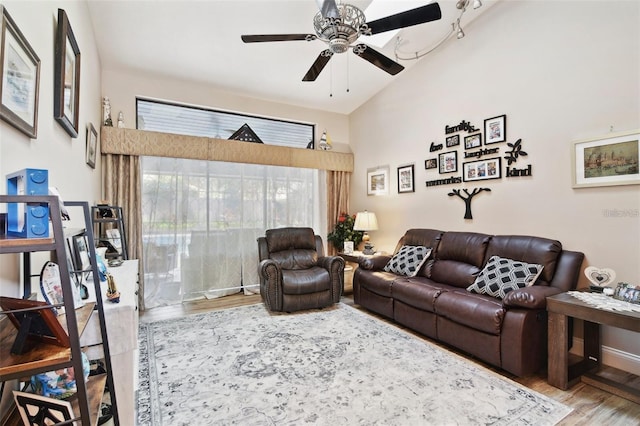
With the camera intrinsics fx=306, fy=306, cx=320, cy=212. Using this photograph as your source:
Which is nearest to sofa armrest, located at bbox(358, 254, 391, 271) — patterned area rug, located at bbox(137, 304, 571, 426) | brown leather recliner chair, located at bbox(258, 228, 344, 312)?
brown leather recliner chair, located at bbox(258, 228, 344, 312)

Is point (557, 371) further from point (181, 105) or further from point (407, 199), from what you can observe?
point (181, 105)

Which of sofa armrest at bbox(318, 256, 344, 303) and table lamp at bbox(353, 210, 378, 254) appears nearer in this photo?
sofa armrest at bbox(318, 256, 344, 303)

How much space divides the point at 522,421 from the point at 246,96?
481 centimetres

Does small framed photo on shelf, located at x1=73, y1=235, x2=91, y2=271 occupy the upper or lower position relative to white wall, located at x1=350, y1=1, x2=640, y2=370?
lower

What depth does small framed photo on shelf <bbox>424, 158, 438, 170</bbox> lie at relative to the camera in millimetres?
3990

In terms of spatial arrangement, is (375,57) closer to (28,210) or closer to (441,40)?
(441,40)

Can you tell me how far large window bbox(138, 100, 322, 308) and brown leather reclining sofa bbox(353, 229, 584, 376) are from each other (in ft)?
5.68

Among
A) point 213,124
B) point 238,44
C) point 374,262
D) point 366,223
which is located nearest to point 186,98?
point 213,124

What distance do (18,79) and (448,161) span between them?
3.83 meters

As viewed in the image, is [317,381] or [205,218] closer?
[317,381]

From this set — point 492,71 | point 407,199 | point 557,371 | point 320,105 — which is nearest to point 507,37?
point 492,71

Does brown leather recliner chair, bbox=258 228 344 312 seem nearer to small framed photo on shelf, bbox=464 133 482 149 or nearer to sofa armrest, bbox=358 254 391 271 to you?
sofa armrest, bbox=358 254 391 271

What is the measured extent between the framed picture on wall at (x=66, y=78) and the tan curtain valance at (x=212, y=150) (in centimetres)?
163

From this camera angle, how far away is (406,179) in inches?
174
